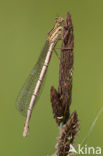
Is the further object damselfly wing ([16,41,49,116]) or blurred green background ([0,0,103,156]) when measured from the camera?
blurred green background ([0,0,103,156])

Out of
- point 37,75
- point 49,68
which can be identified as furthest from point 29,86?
point 49,68

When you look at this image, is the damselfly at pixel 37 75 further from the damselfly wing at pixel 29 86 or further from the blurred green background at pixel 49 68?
the blurred green background at pixel 49 68

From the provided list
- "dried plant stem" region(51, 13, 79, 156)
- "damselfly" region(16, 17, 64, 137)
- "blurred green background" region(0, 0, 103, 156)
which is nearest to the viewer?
"dried plant stem" region(51, 13, 79, 156)

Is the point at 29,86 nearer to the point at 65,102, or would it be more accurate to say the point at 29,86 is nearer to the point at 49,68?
the point at 49,68

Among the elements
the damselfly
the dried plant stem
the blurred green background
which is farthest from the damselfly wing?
the dried plant stem

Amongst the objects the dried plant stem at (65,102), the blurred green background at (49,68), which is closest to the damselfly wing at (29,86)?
the blurred green background at (49,68)

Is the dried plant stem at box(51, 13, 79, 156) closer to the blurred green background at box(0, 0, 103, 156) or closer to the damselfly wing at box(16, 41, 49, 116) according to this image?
the damselfly wing at box(16, 41, 49, 116)
